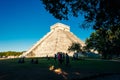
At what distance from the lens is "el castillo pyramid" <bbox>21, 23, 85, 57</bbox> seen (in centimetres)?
9784

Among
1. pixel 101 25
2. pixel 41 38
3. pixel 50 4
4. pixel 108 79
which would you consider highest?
pixel 41 38

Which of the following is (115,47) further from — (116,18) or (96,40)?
(116,18)

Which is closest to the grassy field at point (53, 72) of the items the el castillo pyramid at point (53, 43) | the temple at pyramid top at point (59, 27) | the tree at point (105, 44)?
the tree at point (105, 44)

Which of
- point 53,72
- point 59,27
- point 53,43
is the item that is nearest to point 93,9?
point 53,72

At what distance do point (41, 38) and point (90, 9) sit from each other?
102062mm

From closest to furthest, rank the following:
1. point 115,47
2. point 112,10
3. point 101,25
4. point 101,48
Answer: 1. point 112,10
2. point 101,25
3. point 115,47
4. point 101,48

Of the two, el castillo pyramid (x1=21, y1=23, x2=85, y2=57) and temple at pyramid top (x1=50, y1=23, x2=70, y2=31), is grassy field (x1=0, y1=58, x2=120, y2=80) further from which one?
temple at pyramid top (x1=50, y1=23, x2=70, y2=31)

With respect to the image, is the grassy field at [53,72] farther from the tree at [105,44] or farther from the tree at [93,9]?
the tree at [105,44]

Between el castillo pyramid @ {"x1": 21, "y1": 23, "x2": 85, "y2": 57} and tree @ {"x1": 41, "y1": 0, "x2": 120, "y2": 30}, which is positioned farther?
el castillo pyramid @ {"x1": 21, "y1": 23, "x2": 85, "y2": 57}

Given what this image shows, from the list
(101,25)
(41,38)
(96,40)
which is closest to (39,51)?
(41,38)

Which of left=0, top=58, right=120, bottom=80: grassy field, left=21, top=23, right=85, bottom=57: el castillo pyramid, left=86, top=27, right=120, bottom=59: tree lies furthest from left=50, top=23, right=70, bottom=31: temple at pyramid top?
left=0, top=58, right=120, bottom=80: grassy field

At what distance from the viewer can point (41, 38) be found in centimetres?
11938

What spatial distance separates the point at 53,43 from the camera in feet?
345

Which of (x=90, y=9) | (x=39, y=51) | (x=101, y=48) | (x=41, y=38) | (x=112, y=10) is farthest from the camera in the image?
(x=41, y=38)
